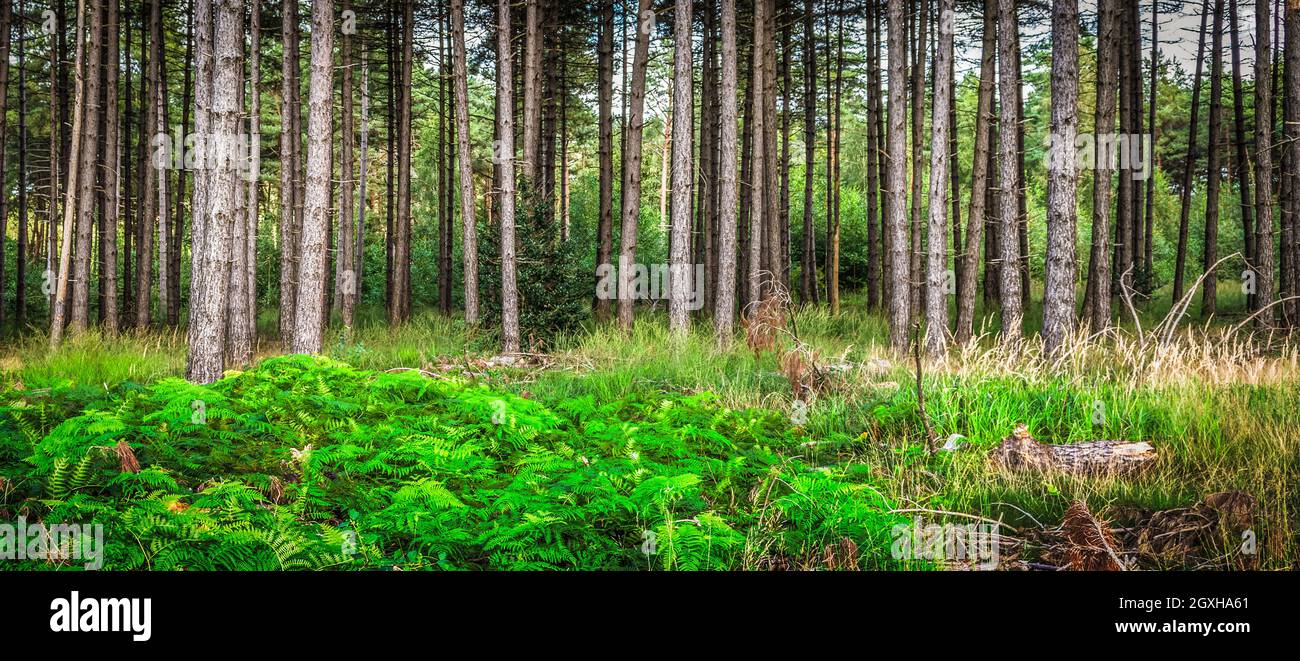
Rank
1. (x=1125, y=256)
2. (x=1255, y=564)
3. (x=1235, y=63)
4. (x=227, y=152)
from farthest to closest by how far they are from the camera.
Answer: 1. (x=1235, y=63)
2. (x=1125, y=256)
3. (x=227, y=152)
4. (x=1255, y=564)

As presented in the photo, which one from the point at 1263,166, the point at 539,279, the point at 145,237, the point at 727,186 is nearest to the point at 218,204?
the point at 539,279

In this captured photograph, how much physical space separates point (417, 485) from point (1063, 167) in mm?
9692

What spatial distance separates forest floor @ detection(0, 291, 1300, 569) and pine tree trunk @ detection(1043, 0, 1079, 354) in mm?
2644

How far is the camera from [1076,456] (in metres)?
5.14

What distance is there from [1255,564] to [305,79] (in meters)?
30.3

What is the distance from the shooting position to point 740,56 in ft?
71.9

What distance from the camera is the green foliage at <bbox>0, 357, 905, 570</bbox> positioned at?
3430mm

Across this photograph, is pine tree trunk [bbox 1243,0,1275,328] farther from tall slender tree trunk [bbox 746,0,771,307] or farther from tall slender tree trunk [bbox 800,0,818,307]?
tall slender tree trunk [bbox 800,0,818,307]

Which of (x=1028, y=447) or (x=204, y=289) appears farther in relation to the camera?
(x=204, y=289)

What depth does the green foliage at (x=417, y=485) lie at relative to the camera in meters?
3.43

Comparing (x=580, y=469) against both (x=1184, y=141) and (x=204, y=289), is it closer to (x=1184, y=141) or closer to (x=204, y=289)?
(x=204, y=289)

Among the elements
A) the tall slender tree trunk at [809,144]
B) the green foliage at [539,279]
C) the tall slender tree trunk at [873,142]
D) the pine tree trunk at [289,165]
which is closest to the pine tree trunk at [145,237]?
the pine tree trunk at [289,165]

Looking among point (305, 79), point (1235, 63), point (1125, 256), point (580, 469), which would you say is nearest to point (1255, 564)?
point (580, 469)

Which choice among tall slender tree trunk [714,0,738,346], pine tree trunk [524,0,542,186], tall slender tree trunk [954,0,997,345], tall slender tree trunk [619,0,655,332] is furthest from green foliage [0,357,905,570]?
tall slender tree trunk [954,0,997,345]
